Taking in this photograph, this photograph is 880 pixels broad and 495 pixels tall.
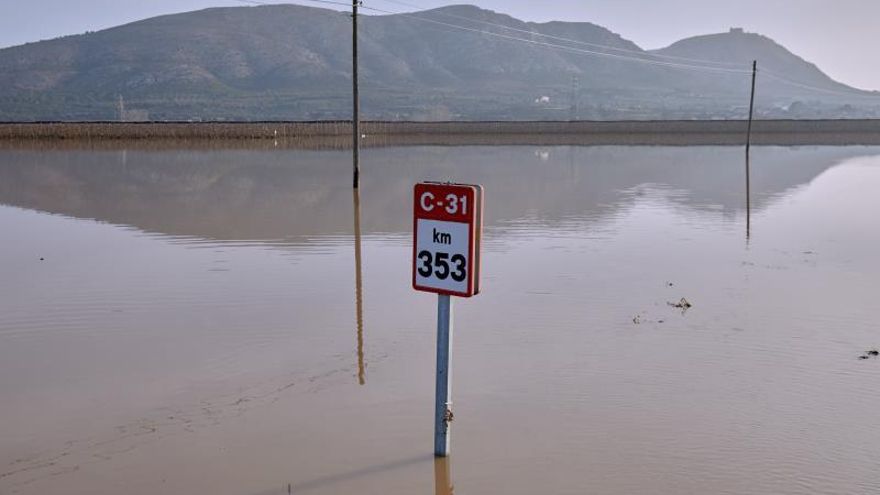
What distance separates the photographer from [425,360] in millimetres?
9164

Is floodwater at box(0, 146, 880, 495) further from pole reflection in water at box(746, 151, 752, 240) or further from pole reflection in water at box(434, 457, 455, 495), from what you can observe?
pole reflection in water at box(746, 151, 752, 240)

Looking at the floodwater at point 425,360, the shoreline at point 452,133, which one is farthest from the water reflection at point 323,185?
the shoreline at point 452,133

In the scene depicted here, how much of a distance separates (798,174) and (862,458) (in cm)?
3634

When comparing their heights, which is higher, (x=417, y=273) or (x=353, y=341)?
(x=417, y=273)

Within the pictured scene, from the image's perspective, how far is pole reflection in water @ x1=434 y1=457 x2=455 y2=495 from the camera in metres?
6.09

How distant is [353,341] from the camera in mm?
9953

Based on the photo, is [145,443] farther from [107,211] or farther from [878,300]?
[107,211]

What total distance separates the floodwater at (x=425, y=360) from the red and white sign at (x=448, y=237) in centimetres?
135

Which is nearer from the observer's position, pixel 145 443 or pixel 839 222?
pixel 145 443

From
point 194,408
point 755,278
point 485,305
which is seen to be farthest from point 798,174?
point 194,408

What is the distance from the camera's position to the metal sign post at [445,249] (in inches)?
239

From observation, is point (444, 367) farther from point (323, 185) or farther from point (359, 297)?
point (323, 185)

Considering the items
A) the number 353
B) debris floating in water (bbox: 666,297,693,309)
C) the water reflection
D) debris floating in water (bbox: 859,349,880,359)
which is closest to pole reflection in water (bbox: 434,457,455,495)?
the number 353

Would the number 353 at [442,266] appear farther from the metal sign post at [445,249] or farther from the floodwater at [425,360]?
the floodwater at [425,360]
